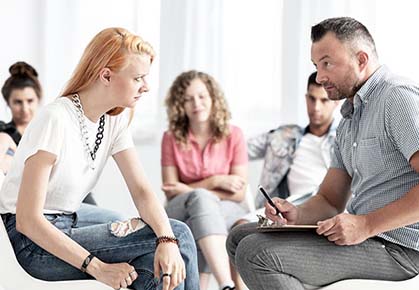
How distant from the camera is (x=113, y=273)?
217 centimetres

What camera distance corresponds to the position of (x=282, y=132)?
373cm

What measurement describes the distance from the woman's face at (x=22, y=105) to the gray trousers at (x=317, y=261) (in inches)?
68.5

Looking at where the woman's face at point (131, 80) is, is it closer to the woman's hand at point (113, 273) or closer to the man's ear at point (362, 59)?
the woman's hand at point (113, 273)

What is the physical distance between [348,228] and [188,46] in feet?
7.23

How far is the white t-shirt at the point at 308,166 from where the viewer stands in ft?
11.8

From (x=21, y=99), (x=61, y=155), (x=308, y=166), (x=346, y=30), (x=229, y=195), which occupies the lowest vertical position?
(x=229, y=195)

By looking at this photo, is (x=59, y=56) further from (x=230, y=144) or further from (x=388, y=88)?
(x=388, y=88)

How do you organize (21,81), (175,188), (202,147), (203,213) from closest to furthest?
(203,213), (175,188), (202,147), (21,81)

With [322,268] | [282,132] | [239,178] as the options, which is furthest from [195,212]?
[322,268]

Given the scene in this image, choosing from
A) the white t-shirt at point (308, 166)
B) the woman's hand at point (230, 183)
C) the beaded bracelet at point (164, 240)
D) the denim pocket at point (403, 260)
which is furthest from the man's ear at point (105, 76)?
the white t-shirt at point (308, 166)

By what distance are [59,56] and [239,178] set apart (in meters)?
1.36

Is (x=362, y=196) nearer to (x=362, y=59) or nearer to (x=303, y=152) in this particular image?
(x=362, y=59)

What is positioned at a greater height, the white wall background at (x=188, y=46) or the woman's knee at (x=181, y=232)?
the white wall background at (x=188, y=46)

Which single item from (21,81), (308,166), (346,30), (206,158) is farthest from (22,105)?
(346,30)
